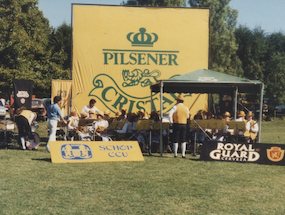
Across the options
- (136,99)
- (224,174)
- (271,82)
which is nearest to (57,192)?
(224,174)

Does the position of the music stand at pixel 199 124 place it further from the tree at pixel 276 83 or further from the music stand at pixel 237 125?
the tree at pixel 276 83

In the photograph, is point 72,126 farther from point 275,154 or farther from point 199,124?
point 275,154

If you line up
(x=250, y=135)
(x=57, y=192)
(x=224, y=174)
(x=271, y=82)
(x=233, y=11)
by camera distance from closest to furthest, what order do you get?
(x=57, y=192)
(x=224, y=174)
(x=250, y=135)
(x=271, y=82)
(x=233, y=11)

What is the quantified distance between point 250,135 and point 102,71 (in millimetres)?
6169

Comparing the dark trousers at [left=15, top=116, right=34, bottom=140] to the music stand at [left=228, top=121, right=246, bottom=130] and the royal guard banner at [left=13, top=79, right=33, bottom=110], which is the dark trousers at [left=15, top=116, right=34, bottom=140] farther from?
the music stand at [left=228, top=121, right=246, bottom=130]

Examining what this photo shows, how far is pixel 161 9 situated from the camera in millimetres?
14375

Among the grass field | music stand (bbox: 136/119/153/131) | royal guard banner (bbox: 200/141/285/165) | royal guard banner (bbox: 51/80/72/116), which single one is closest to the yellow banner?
the grass field

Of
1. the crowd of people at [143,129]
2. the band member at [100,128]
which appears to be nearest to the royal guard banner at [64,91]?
the crowd of people at [143,129]

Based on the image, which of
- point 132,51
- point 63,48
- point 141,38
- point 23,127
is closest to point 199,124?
A: point 132,51

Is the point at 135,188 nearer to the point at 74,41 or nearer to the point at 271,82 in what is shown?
the point at 74,41

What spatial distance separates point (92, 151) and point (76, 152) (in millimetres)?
416

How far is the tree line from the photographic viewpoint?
84.3ft

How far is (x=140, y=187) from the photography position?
21.9ft

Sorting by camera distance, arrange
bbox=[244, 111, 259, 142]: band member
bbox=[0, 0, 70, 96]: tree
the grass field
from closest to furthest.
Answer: the grass field
bbox=[244, 111, 259, 142]: band member
bbox=[0, 0, 70, 96]: tree
